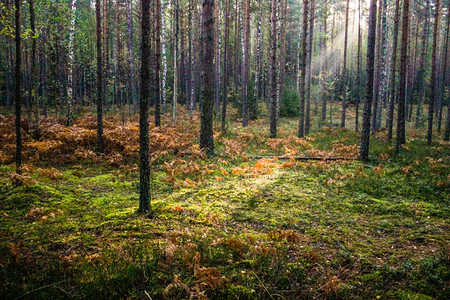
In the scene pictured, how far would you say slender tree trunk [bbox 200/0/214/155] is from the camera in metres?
10.4

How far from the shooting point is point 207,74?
1070 centimetres

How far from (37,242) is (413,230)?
7.05 meters

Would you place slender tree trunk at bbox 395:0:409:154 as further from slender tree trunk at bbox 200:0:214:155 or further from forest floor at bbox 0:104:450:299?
slender tree trunk at bbox 200:0:214:155

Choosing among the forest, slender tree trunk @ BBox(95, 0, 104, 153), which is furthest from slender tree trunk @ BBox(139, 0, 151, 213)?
slender tree trunk @ BBox(95, 0, 104, 153)

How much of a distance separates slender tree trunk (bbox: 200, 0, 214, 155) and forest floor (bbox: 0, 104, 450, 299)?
1.60m

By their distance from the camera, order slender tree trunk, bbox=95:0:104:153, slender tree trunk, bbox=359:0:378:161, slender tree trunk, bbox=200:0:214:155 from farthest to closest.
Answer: slender tree trunk, bbox=359:0:378:161 → slender tree trunk, bbox=200:0:214:155 → slender tree trunk, bbox=95:0:104:153

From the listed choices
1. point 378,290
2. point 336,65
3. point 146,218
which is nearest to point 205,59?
point 146,218

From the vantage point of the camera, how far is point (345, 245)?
4695 mm

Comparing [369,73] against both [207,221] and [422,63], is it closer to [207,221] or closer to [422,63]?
[207,221]

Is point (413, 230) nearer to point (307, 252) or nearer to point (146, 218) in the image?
point (307, 252)

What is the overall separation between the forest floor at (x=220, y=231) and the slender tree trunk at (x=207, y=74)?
1.60 meters

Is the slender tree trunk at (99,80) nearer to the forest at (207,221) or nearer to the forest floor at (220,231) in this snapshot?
the forest at (207,221)

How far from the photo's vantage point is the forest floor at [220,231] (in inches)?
133

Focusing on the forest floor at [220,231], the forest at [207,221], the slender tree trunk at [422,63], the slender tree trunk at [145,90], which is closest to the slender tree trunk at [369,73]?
the forest at [207,221]
